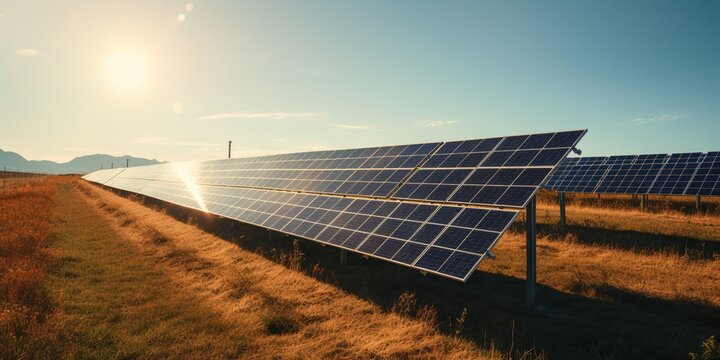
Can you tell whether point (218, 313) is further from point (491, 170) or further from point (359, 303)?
point (491, 170)

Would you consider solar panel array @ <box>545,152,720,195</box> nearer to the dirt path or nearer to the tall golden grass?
the dirt path

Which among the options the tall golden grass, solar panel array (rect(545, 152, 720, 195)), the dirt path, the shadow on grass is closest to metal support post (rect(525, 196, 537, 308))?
the shadow on grass

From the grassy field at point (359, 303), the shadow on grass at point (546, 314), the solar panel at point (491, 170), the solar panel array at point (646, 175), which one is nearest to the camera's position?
the shadow on grass at point (546, 314)

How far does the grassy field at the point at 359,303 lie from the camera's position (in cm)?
824

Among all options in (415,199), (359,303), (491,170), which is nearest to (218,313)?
(359,303)

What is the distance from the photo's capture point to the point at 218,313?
10.4 m

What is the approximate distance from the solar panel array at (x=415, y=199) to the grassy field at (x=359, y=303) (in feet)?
4.62

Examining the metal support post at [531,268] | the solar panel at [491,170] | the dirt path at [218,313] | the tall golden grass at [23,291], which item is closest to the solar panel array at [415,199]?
the solar panel at [491,170]

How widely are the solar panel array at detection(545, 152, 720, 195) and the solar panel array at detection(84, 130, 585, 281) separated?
11028 millimetres

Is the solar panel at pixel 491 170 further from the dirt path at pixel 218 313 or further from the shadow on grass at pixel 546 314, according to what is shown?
the dirt path at pixel 218 313

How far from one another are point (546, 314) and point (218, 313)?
349 inches

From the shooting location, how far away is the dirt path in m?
8.27

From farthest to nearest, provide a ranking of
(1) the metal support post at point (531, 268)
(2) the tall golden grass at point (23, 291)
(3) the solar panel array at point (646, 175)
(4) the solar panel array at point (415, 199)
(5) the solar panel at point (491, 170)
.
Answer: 1. (3) the solar panel array at point (646, 175)
2. (5) the solar panel at point (491, 170)
3. (1) the metal support post at point (531, 268)
4. (4) the solar panel array at point (415, 199)
5. (2) the tall golden grass at point (23, 291)

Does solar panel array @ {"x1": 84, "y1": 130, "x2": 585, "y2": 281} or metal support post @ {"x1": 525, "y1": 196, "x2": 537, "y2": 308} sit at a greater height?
solar panel array @ {"x1": 84, "y1": 130, "x2": 585, "y2": 281}
